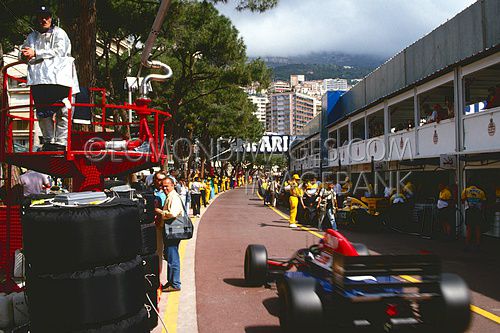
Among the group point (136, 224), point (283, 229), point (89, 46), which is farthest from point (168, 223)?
point (283, 229)

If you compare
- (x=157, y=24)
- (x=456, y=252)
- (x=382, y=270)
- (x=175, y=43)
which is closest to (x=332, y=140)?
(x=175, y=43)

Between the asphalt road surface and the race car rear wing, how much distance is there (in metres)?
1.10

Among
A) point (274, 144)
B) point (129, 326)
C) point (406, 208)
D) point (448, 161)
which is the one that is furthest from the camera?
point (274, 144)

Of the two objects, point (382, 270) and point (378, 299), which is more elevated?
point (382, 270)

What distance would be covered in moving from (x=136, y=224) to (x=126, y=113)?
60.8 feet

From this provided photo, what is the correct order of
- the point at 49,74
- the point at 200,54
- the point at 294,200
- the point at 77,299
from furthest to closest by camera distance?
the point at 200,54, the point at 294,200, the point at 49,74, the point at 77,299

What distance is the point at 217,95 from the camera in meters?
36.1

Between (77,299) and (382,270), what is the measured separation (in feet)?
9.59

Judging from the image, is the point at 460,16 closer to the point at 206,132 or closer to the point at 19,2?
the point at 19,2

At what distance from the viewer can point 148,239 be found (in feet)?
19.3

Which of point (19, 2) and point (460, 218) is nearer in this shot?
point (19, 2)

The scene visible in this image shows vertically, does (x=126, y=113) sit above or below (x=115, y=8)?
below

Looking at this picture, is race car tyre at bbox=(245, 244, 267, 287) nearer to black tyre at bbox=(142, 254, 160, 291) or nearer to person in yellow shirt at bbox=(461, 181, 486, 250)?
black tyre at bbox=(142, 254, 160, 291)

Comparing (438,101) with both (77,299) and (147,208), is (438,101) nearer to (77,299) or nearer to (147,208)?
(147,208)
